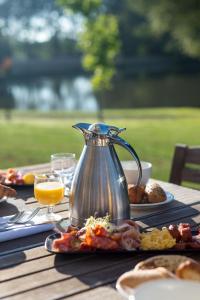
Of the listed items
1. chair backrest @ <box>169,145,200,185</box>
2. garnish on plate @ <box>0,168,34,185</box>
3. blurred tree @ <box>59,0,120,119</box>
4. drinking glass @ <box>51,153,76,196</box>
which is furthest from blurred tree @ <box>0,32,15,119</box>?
drinking glass @ <box>51,153,76,196</box>

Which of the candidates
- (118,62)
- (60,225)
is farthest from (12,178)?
(118,62)

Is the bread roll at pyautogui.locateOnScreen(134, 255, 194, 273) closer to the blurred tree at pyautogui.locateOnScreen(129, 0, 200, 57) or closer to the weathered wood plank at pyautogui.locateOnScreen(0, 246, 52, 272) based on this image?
the weathered wood plank at pyautogui.locateOnScreen(0, 246, 52, 272)

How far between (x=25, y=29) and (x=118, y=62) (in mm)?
22408

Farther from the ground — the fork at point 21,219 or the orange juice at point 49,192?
the orange juice at point 49,192

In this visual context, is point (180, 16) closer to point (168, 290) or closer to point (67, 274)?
point (67, 274)

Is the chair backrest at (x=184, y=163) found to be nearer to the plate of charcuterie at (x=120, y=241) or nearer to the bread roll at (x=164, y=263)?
the plate of charcuterie at (x=120, y=241)

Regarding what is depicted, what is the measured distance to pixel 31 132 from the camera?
28.1 ft

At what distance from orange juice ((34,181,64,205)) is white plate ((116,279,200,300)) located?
79cm

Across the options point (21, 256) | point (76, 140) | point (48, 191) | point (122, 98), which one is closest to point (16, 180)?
point (48, 191)

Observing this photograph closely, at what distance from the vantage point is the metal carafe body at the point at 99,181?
1541mm

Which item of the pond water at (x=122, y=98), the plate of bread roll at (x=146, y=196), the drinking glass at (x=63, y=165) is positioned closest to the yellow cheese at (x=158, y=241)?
the plate of bread roll at (x=146, y=196)

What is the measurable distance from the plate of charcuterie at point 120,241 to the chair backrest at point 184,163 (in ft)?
3.88

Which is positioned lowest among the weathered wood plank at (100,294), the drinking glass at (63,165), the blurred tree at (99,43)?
the weathered wood plank at (100,294)

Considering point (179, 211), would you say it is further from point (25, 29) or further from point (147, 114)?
point (25, 29)
